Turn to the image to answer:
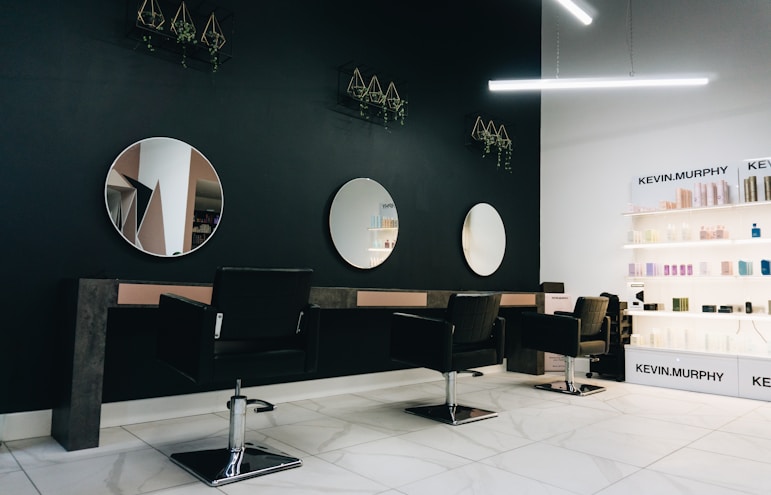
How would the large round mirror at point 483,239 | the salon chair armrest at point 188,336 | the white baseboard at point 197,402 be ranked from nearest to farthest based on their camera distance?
the salon chair armrest at point 188,336 < the white baseboard at point 197,402 < the large round mirror at point 483,239

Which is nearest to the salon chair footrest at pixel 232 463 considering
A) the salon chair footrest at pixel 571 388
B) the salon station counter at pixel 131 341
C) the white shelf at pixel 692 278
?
the salon station counter at pixel 131 341

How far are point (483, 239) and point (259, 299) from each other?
12.0 ft

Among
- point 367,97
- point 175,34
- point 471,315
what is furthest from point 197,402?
point 367,97

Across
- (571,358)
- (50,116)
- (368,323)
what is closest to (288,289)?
(50,116)

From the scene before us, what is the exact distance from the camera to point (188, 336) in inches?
89.7

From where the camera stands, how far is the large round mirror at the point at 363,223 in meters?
4.28

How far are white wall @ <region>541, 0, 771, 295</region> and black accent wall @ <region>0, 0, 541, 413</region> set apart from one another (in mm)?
317

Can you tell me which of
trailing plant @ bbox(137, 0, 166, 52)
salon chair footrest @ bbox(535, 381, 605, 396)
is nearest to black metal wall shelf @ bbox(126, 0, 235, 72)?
trailing plant @ bbox(137, 0, 166, 52)

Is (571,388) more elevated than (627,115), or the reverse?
(627,115)

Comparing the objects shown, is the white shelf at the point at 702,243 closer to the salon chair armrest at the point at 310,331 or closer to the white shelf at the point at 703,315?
the white shelf at the point at 703,315

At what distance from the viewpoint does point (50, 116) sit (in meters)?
2.95

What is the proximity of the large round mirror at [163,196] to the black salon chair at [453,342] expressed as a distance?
4.96ft

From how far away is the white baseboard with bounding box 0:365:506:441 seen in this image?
2787mm

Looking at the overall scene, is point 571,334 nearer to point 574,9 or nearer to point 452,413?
point 452,413
